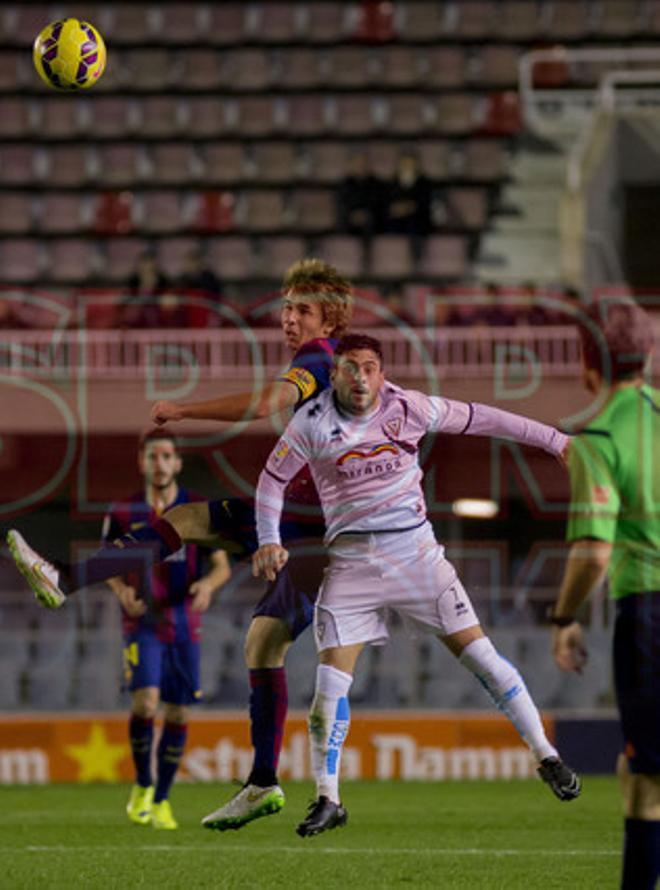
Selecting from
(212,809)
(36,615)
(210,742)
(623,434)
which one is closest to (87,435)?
(36,615)

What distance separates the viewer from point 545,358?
1741 centimetres

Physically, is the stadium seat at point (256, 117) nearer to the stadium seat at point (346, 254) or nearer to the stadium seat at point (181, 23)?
the stadium seat at point (181, 23)

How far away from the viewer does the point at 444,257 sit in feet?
68.9

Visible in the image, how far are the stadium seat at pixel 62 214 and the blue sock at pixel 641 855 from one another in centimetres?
1724

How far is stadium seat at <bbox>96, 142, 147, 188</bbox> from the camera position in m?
22.8

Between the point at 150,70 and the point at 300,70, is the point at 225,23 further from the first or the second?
the point at 300,70

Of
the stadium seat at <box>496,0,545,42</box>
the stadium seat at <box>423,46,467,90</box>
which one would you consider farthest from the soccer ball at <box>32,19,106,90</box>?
the stadium seat at <box>496,0,545,42</box>

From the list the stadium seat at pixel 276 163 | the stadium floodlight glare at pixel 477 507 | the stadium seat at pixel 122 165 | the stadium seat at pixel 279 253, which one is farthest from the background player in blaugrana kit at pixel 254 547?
the stadium seat at pixel 122 165

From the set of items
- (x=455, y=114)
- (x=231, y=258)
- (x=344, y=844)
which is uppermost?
(x=455, y=114)

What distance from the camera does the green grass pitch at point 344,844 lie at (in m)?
8.25

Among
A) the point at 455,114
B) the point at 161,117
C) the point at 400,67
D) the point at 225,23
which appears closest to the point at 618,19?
the point at 455,114

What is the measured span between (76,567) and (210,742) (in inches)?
281

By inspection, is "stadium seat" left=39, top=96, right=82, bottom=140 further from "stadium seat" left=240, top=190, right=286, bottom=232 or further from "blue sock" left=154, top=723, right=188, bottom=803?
"blue sock" left=154, top=723, right=188, bottom=803

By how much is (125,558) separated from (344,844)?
104 inches
